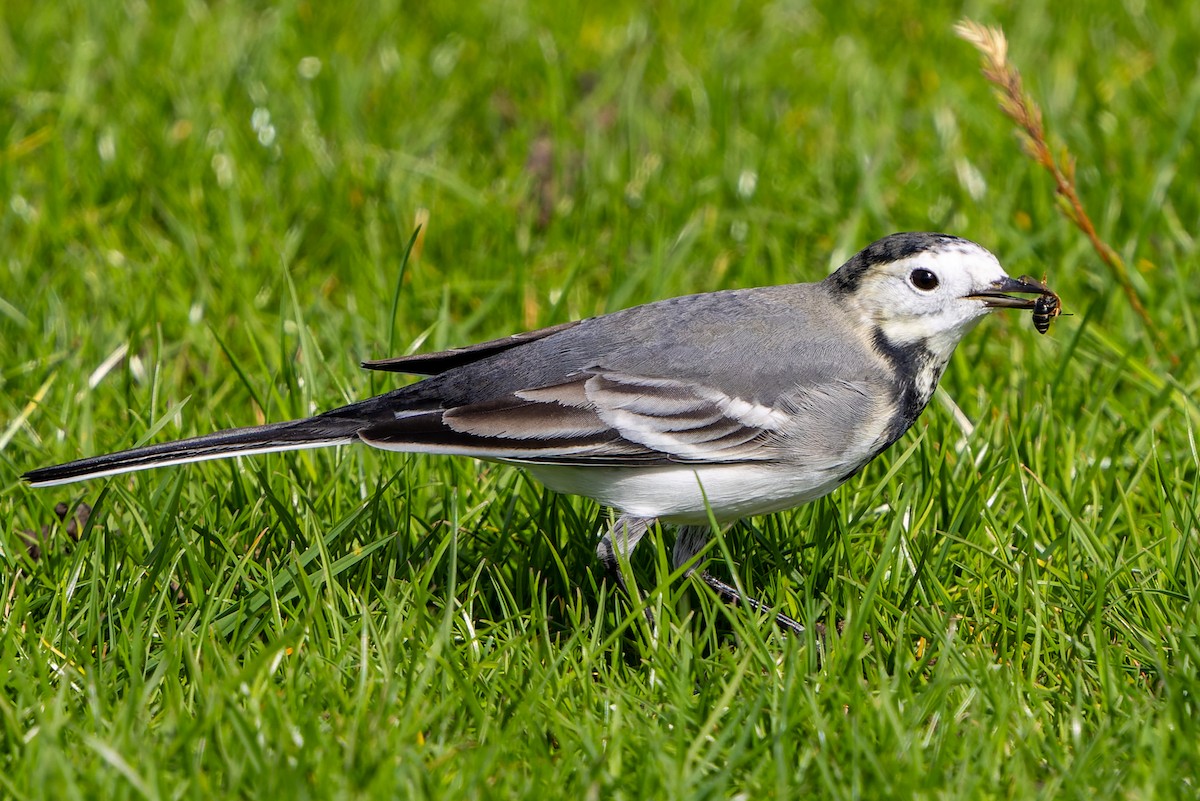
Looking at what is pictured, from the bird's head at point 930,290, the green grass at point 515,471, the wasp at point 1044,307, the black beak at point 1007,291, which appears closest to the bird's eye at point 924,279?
the bird's head at point 930,290

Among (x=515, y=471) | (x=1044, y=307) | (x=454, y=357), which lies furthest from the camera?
(x=515, y=471)

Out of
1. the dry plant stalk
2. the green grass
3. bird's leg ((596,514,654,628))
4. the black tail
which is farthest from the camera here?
the dry plant stalk

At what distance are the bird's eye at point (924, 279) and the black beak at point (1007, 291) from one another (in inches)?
4.2

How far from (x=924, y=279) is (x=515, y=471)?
154 cm

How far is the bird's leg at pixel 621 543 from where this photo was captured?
3953 millimetres

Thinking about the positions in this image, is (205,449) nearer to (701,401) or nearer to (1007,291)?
(701,401)

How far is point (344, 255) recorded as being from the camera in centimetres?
631

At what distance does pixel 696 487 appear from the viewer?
12.8 ft

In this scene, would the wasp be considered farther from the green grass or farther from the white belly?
the white belly

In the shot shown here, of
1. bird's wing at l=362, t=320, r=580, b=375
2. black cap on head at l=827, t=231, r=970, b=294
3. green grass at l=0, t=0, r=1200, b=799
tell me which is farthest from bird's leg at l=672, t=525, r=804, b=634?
black cap on head at l=827, t=231, r=970, b=294

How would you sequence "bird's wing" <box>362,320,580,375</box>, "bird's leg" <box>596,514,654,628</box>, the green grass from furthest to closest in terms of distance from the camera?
"bird's wing" <box>362,320,580,375</box> < "bird's leg" <box>596,514,654,628</box> < the green grass

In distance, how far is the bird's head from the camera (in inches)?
157

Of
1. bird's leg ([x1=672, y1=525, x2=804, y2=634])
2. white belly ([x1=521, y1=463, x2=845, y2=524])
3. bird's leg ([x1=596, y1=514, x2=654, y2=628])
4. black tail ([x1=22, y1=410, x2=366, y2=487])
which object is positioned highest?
black tail ([x1=22, y1=410, x2=366, y2=487])

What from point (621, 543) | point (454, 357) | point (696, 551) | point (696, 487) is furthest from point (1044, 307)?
point (454, 357)
